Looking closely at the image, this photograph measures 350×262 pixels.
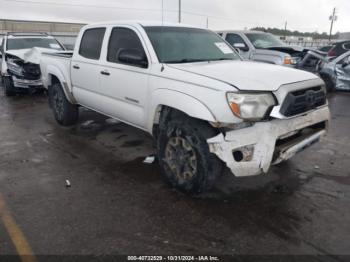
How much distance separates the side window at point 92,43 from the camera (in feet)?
16.2

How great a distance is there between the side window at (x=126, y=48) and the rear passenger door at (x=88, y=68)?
32cm

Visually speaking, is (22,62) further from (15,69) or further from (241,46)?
(241,46)

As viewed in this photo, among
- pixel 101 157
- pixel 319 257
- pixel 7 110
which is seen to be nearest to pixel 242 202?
pixel 319 257

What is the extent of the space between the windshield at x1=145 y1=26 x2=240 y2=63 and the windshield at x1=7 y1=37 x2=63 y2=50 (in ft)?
23.8

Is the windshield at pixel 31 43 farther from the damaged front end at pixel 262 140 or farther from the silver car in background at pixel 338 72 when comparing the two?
the damaged front end at pixel 262 140

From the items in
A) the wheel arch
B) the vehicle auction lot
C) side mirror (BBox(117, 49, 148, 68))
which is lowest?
the vehicle auction lot

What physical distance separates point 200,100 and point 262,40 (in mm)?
8651

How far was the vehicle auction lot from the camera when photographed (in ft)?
9.07

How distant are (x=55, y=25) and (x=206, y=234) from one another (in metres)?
45.5

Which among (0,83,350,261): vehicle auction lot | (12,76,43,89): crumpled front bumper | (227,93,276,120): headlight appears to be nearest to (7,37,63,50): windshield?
(12,76,43,89): crumpled front bumper

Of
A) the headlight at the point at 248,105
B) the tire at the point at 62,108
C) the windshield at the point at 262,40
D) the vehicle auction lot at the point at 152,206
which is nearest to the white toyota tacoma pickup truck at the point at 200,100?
the headlight at the point at 248,105

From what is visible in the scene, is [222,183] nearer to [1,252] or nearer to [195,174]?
[195,174]

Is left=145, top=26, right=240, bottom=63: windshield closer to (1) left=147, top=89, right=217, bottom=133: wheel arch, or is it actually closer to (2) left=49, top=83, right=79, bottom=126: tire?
(1) left=147, top=89, right=217, bottom=133: wheel arch

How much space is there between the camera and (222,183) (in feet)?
12.8
